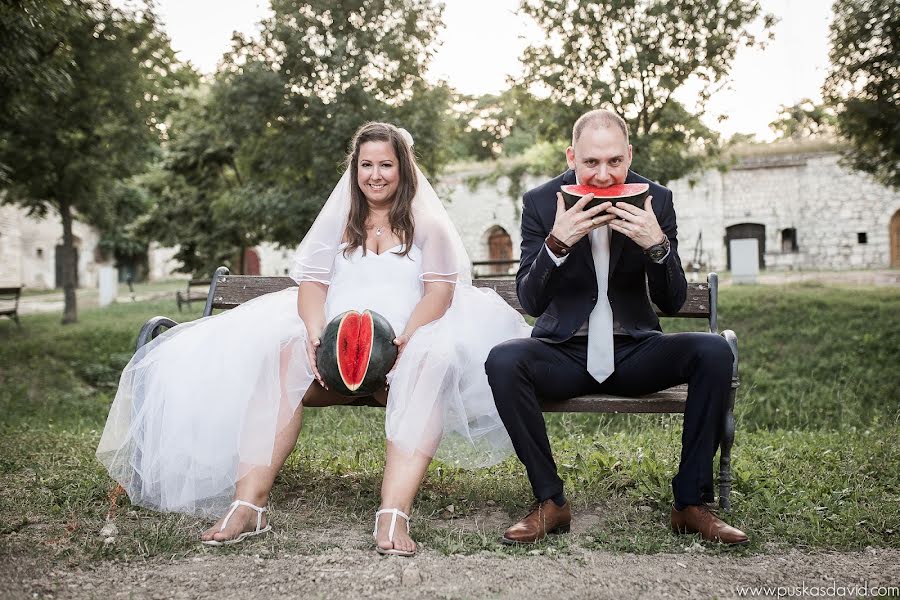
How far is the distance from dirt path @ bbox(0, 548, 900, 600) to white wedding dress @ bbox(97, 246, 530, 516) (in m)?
0.47

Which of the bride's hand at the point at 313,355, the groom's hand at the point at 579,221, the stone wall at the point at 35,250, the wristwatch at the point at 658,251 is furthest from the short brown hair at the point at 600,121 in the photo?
the stone wall at the point at 35,250

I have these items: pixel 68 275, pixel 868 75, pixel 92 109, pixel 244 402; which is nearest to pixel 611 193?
pixel 244 402

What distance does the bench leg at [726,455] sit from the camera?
3.29 meters

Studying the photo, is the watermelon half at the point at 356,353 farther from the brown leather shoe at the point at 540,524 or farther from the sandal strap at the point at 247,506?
the brown leather shoe at the point at 540,524

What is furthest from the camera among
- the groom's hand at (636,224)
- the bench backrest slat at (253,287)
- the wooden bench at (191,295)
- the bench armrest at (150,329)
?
the wooden bench at (191,295)

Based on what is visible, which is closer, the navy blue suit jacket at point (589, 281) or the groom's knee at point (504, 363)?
the groom's knee at point (504, 363)

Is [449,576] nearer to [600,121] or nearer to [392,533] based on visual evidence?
[392,533]

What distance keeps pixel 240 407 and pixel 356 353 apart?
561 mm

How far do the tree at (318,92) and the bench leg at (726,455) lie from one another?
10428 mm

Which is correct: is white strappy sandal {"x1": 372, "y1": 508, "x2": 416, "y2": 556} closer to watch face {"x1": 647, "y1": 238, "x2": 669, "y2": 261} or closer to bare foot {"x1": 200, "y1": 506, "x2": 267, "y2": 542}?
bare foot {"x1": 200, "y1": 506, "x2": 267, "y2": 542}

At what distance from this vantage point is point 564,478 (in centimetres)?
407

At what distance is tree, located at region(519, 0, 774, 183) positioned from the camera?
1339 cm

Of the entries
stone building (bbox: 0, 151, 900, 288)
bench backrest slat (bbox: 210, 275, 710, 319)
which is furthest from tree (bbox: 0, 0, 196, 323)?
stone building (bbox: 0, 151, 900, 288)

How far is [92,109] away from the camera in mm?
12656
